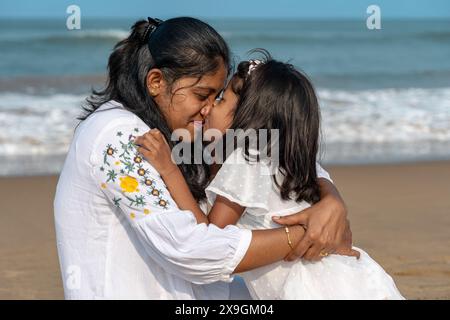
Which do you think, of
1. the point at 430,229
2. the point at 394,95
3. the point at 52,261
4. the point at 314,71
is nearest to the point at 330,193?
the point at 52,261

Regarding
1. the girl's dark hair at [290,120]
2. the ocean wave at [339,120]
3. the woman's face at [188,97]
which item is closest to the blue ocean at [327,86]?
the ocean wave at [339,120]

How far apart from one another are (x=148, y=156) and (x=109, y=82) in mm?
459

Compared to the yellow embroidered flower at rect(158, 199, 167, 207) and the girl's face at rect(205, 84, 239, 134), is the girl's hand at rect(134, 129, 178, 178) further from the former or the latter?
the girl's face at rect(205, 84, 239, 134)

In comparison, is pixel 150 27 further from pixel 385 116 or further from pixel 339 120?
pixel 385 116

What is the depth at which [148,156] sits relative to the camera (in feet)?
8.84

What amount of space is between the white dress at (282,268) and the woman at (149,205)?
7cm

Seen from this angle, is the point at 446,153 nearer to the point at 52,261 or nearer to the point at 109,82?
the point at 52,261

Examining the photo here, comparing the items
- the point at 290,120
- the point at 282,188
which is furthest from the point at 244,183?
the point at 290,120

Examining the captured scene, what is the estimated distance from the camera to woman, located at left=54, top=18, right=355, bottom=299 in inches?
104

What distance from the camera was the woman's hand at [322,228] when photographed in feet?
9.27

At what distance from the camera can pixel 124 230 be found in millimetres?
2799

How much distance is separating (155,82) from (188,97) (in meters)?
0.13

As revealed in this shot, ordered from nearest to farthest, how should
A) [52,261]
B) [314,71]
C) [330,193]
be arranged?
[330,193] < [52,261] < [314,71]

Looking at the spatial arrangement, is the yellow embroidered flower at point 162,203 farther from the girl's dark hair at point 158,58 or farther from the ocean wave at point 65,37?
the ocean wave at point 65,37
